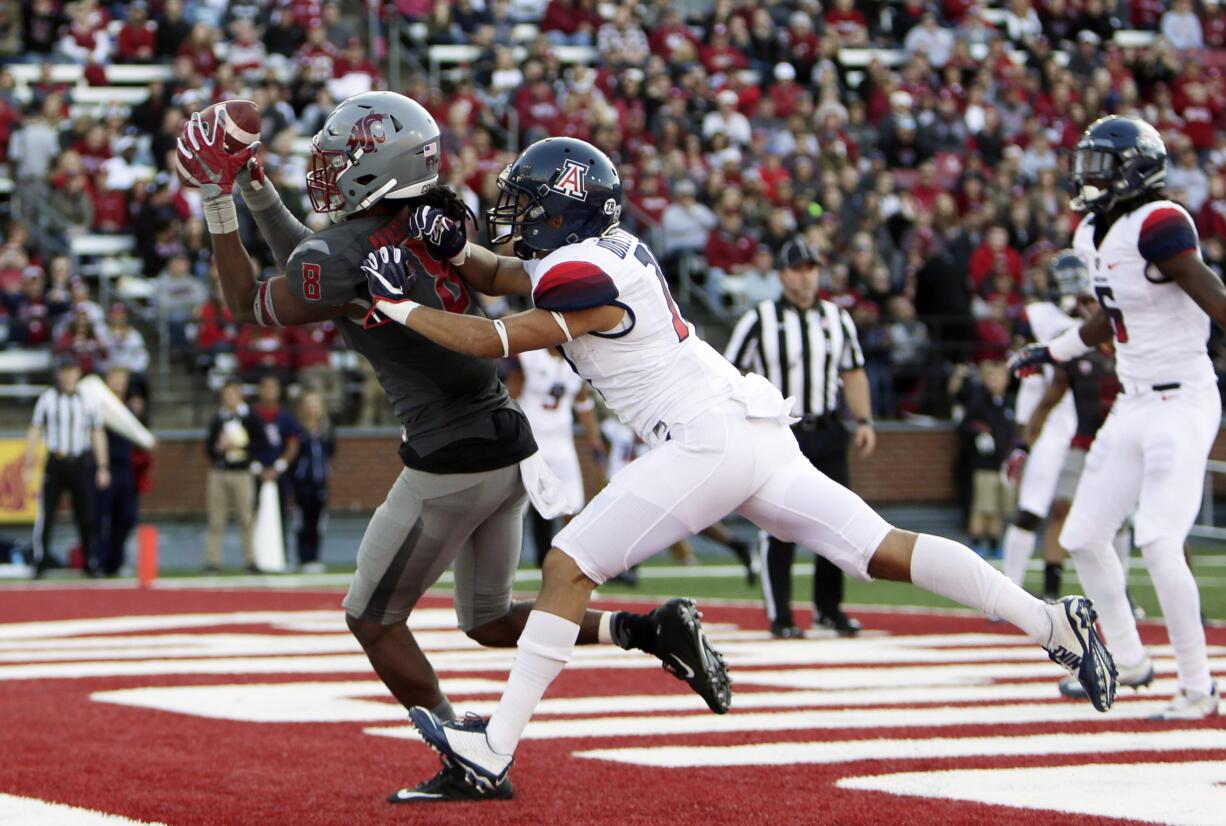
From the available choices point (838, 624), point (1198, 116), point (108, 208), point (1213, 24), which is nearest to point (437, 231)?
point (838, 624)

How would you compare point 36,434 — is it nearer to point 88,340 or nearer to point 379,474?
point 88,340

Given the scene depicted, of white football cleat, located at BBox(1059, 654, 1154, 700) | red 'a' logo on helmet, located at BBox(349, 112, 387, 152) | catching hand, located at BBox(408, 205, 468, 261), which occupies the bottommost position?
white football cleat, located at BBox(1059, 654, 1154, 700)

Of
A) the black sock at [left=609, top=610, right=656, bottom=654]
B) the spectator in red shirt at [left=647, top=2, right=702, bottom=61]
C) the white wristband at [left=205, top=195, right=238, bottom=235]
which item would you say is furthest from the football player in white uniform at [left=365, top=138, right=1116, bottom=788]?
the spectator in red shirt at [left=647, top=2, right=702, bottom=61]

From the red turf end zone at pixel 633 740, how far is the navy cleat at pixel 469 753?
7cm

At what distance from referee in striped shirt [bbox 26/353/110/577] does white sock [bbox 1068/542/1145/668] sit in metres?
9.86

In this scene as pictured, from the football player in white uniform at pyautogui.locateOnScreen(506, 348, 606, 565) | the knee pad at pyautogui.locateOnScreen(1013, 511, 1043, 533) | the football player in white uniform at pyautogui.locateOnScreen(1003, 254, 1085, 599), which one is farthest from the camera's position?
the football player in white uniform at pyautogui.locateOnScreen(506, 348, 606, 565)

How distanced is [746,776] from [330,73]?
582 inches

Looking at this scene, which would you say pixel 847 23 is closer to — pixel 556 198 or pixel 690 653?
pixel 556 198

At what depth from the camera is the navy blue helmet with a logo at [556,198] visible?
468cm

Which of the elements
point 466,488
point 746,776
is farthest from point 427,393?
point 746,776

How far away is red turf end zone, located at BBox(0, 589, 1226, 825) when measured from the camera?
14.5 ft

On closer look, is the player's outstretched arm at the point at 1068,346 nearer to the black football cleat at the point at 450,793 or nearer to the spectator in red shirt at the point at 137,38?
the black football cleat at the point at 450,793

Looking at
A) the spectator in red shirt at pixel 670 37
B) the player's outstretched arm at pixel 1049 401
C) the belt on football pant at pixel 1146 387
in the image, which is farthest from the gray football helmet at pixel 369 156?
the spectator in red shirt at pixel 670 37

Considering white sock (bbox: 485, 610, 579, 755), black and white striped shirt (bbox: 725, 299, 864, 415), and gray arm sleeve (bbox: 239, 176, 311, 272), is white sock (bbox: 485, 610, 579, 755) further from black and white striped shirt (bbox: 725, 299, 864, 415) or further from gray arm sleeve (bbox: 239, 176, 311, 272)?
black and white striped shirt (bbox: 725, 299, 864, 415)
